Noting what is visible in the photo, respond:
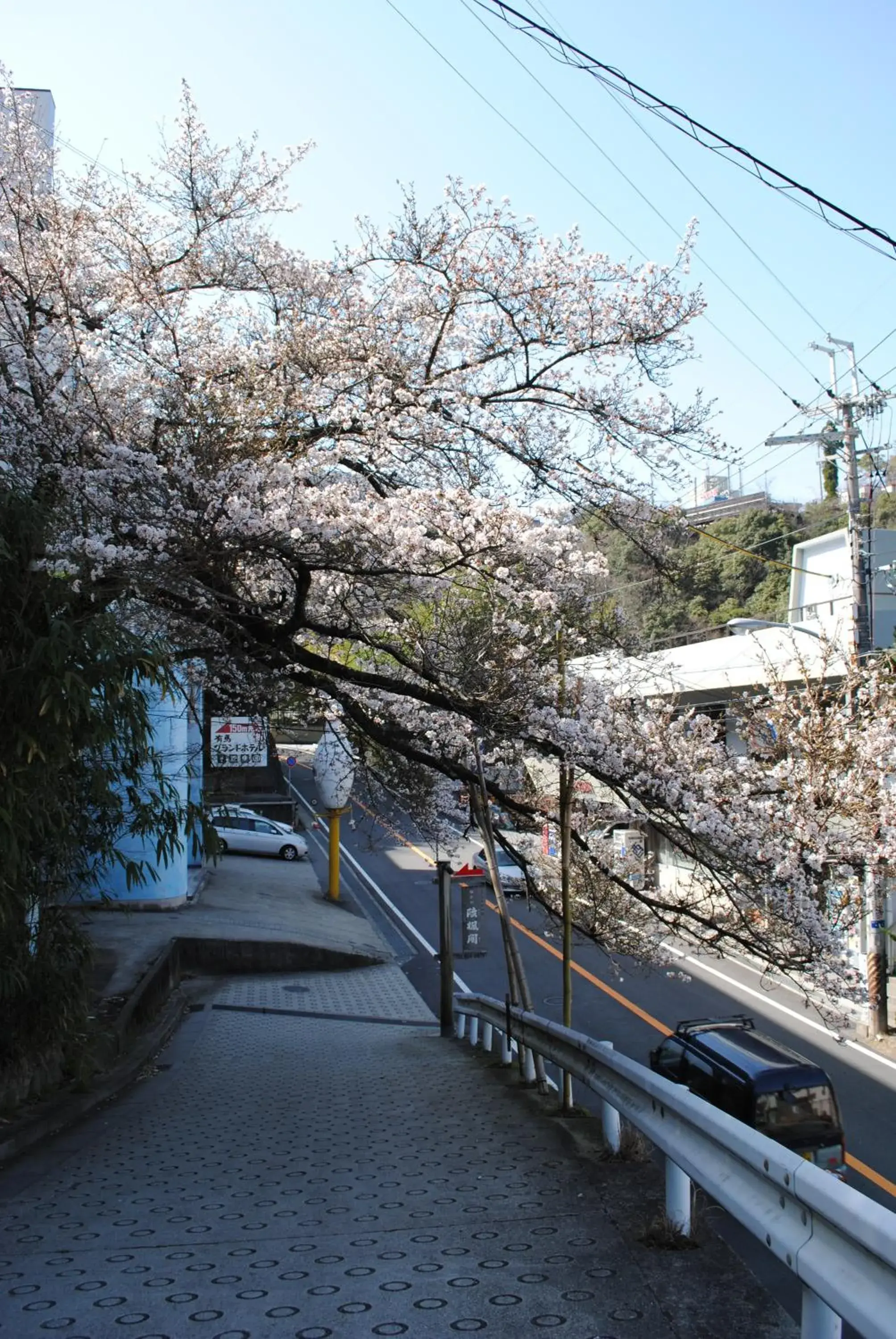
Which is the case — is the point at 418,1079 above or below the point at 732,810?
below

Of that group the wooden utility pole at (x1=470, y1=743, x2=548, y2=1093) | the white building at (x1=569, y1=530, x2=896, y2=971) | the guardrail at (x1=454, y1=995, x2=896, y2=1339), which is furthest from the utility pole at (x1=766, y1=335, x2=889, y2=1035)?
the guardrail at (x1=454, y1=995, x2=896, y2=1339)

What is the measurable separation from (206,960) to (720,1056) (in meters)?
12.6

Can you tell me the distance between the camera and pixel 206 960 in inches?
837

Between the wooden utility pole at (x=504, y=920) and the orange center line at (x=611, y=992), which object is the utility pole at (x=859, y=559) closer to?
the orange center line at (x=611, y=992)

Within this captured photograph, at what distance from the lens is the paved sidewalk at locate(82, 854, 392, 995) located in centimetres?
1805

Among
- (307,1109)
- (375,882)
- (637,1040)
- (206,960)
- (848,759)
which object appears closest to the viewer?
(307,1109)

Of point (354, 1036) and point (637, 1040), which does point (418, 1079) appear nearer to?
point (354, 1036)

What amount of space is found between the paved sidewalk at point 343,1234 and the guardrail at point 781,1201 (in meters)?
0.36

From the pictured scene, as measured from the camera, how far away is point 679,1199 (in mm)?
4254

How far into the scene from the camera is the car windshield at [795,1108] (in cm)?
1052

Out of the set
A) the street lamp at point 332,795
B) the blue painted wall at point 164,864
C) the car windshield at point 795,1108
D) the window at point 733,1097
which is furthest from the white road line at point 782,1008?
the blue painted wall at point 164,864

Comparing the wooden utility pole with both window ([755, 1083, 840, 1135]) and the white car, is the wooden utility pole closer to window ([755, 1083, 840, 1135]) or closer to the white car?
window ([755, 1083, 840, 1135])

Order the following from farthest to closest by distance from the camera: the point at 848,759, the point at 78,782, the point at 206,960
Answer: the point at 206,960, the point at 848,759, the point at 78,782

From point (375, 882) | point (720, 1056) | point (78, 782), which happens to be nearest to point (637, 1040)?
point (720, 1056)
